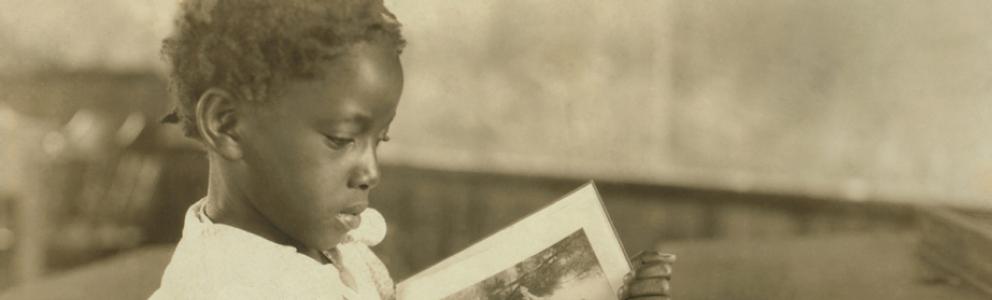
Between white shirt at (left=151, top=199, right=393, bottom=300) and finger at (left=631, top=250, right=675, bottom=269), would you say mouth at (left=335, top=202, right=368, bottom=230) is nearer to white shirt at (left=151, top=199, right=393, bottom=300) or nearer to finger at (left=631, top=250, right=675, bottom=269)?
white shirt at (left=151, top=199, right=393, bottom=300)

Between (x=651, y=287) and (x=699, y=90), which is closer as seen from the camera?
(x=651, y=287)

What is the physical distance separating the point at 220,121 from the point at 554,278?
25 cm

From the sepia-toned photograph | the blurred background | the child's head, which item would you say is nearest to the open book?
the sepia-toned photograph

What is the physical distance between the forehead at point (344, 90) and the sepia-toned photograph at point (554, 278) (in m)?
0.17

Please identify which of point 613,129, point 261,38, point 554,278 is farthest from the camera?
point 613,129

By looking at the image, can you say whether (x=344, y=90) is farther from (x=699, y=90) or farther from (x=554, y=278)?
(x=699, y=90)

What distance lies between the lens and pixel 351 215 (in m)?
0.66

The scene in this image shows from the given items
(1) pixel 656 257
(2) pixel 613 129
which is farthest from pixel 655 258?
(2) pixel 613 129

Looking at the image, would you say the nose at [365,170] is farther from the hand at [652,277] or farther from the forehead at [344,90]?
the hand at [652,277]

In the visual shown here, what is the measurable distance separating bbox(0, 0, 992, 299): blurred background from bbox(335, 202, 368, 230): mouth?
794 millimetres

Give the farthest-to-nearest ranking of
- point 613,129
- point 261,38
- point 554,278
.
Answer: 1. point 613,129
2. point 554,278
3. point 261,38

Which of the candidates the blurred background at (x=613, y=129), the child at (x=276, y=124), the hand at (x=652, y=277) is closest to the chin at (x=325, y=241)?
the child at (x=276, y=124)

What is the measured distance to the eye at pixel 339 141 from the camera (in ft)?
1.97

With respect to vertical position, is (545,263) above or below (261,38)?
below
